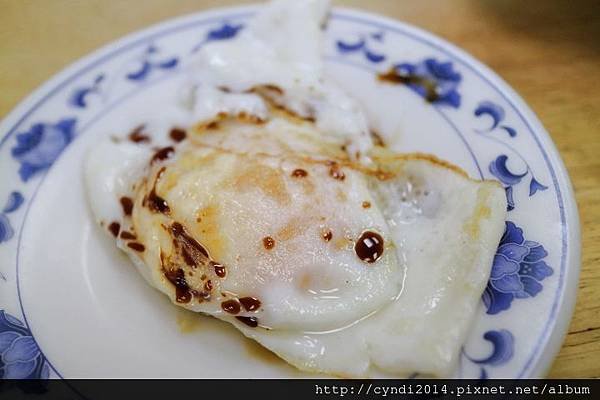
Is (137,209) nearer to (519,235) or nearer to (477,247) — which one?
(477,247)

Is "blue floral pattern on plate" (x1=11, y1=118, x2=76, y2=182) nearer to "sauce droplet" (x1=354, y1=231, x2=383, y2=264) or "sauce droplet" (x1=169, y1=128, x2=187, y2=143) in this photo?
"sauce droplet" (x1=169, y1=128, x2=187, y2=143)

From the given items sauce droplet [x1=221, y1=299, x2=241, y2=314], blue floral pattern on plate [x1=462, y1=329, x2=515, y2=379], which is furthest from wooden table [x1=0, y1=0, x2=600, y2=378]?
sauce droplet [x1=221, y1=299, x2=241, y2=314]

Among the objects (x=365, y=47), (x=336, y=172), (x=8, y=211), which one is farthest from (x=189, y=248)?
(x=365, y=47)

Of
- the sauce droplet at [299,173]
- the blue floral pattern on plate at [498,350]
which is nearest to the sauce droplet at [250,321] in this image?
the sauce droplet at [299,173]

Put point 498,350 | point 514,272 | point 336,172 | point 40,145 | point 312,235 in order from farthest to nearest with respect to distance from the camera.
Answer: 1. point 40,145
2. point 336,172
3. point 312,235
4. point 514,272
5. point 498,350

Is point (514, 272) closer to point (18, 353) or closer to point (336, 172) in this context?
point (336, 172)

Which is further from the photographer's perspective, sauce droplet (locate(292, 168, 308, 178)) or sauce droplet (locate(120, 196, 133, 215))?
sauce droplet (locate(120, 196, 133, 215))

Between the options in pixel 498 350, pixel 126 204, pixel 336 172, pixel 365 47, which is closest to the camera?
pixel 498 350

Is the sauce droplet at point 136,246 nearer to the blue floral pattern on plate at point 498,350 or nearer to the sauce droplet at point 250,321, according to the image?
the sauce droplet at point 250,321
